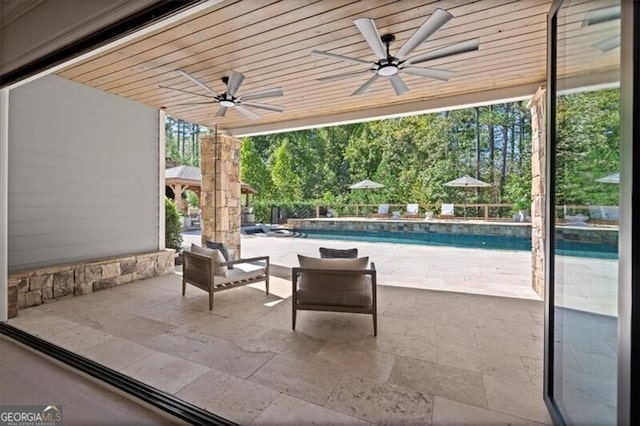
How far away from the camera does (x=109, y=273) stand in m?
4.55

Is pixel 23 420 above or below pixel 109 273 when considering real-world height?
below

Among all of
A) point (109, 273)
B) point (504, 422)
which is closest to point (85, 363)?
point (109, 273)

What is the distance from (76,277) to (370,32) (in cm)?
474

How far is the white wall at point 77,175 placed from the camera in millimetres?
3730

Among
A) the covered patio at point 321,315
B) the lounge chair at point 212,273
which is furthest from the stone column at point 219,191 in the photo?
the lounge chair at point 212,273

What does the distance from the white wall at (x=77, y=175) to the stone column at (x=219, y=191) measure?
3.93 ft

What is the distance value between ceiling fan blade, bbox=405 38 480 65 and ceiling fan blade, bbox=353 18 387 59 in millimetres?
365

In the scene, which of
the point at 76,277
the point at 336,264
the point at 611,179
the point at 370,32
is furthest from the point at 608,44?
the point at 76,277

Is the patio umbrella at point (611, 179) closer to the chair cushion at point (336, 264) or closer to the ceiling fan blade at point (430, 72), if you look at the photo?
the chair cushion at point (336, 264)

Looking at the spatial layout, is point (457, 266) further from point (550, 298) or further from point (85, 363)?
point (85, 363)

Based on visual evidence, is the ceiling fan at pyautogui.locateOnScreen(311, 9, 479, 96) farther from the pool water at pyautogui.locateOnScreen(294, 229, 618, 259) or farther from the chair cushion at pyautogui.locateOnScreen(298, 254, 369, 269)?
the pool water at pyautogui.locateOnScreen(294, 229, 618, 259)

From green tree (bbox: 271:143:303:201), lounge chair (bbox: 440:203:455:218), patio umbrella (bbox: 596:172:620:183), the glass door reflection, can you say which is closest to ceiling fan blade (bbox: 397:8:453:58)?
the glass door reflection

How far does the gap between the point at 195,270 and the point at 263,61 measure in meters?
2.74

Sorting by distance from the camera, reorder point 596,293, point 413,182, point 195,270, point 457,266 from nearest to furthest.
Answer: point 596,293 → point 195,270 → point 457,266 → point 413,182
